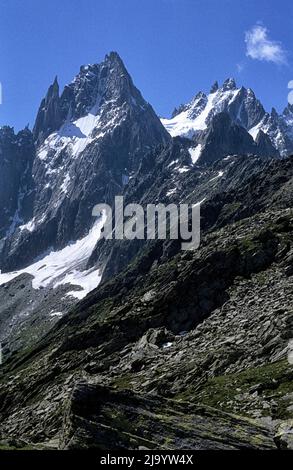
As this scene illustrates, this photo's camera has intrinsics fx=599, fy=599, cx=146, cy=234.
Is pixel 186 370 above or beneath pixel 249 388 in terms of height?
beneath

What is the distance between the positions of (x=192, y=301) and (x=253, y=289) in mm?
8673

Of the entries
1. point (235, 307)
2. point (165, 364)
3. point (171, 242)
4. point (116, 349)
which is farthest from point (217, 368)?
point (171, 242)

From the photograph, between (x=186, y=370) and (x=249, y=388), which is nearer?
(x=249, y=388)

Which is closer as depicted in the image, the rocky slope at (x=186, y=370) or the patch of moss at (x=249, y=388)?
the rocky slope at (x=186, y=370)

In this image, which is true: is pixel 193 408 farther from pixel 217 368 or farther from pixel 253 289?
pixel 253 289

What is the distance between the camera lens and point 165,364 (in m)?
62.1

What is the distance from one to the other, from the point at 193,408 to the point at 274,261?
54280mm

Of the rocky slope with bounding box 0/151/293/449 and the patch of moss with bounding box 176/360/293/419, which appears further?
the patch of moss with bounding box 176/360/293/419
